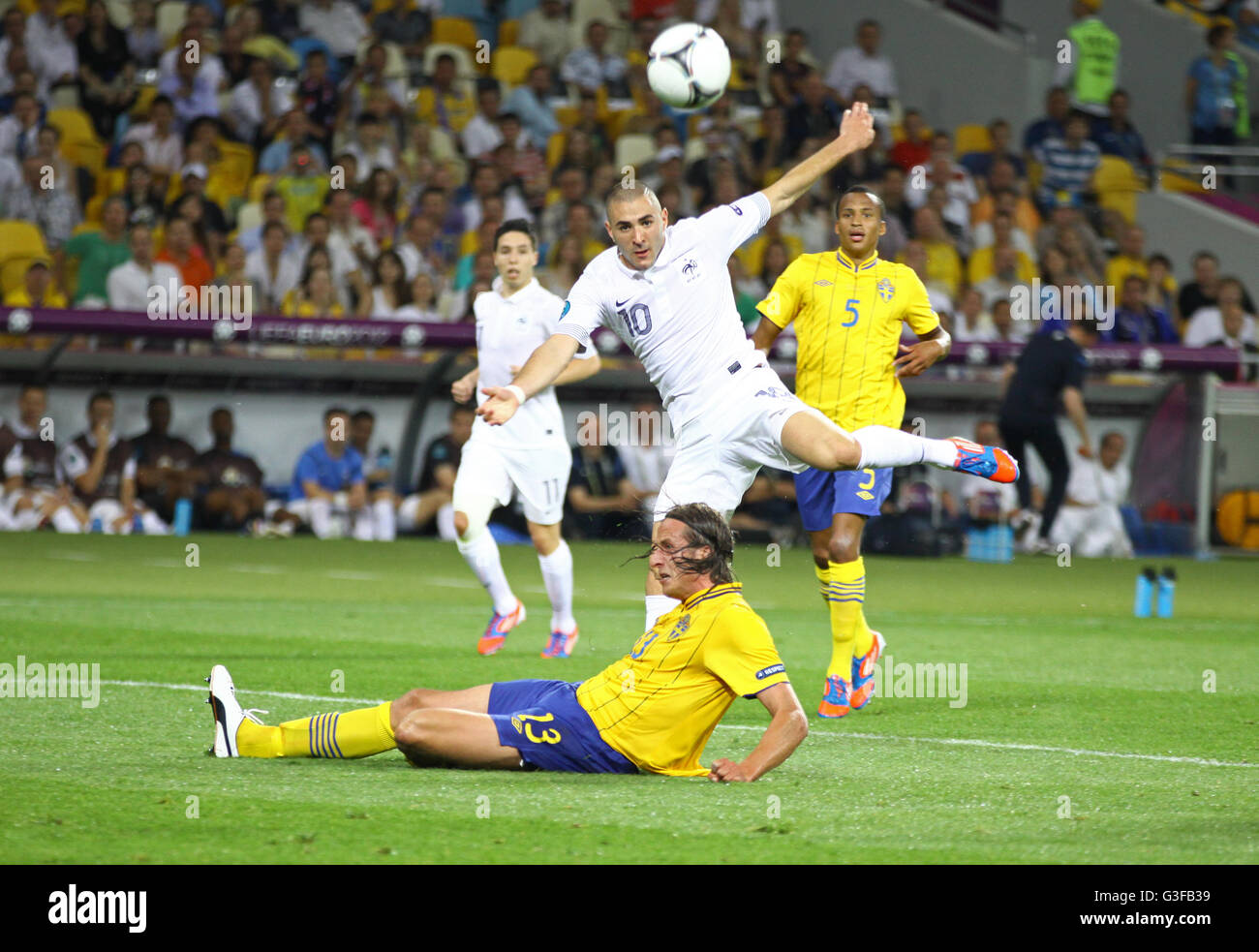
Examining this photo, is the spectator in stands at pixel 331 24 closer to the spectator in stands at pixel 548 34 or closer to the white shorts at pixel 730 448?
the spectator in stands at pixel 548 34

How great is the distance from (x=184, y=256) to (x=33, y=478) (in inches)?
110

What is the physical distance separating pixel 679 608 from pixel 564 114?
16151 mm

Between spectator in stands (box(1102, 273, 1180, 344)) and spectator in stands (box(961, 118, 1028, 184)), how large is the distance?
2.58 m

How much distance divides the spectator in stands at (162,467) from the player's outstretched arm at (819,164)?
34.8ft

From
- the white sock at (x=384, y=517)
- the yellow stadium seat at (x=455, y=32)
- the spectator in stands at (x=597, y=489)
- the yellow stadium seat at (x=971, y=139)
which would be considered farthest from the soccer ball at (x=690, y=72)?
the yellow stadium seat at (x=971, y=139)

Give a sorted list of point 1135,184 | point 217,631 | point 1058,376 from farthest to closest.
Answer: point 1135,184, point 1058,376, point 217,631

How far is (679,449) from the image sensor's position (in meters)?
8.00

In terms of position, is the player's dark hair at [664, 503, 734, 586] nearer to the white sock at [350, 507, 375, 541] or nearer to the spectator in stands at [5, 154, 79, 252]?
the white sock at [350, 507, 375, 541]

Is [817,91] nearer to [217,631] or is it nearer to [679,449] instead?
[217,631]

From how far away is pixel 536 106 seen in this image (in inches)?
843

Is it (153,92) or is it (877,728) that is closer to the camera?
(877,728)
